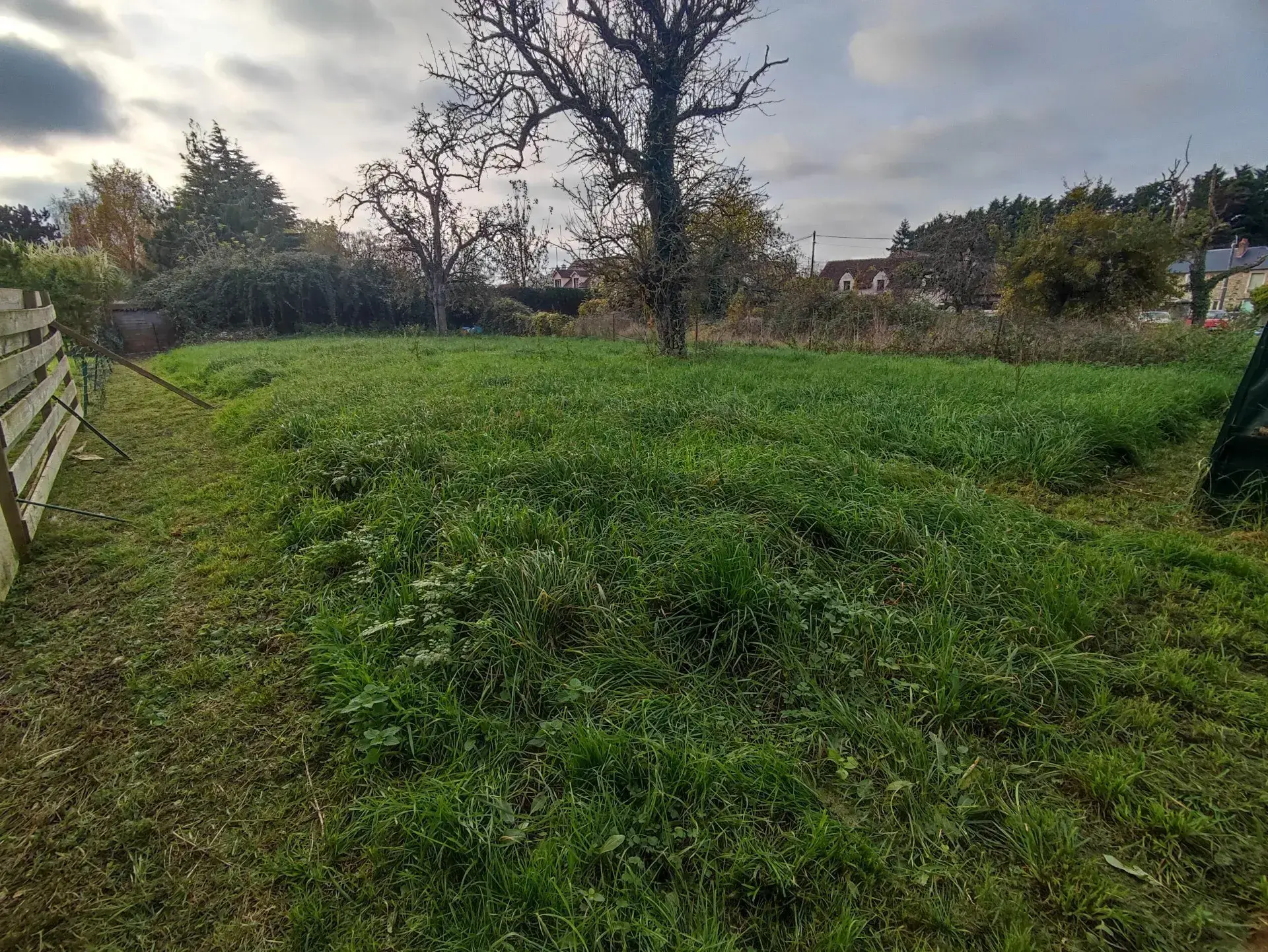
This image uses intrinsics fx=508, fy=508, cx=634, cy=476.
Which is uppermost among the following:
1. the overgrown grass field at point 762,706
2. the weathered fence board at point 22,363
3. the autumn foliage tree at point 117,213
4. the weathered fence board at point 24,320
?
the autumn foliage tree at point 117,213

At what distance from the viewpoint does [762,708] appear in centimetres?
186

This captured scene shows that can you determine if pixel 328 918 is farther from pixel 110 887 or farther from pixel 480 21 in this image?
pixel 480 21

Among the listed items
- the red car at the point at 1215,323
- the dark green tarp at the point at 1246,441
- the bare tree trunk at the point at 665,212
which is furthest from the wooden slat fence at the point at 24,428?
the red car at the point at 1215,323

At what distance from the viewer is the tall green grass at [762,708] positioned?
4.14ft

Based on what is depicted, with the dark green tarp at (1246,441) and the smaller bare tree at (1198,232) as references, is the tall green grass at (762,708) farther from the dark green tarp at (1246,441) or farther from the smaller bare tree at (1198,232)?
the smaller bare tree at (1198,232)

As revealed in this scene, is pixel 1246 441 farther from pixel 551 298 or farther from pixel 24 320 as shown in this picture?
pixel 551 298

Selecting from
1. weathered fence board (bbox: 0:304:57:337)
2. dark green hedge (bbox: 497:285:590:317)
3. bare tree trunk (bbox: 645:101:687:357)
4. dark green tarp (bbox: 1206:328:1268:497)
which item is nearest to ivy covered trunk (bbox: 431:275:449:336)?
dark green hedge (bbox: 497:285:590:317)

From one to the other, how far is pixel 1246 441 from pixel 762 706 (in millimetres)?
3757

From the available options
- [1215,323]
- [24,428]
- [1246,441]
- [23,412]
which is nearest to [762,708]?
[1246,441]

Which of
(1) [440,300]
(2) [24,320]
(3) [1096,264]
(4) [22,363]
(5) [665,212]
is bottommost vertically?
(4) [22,363]

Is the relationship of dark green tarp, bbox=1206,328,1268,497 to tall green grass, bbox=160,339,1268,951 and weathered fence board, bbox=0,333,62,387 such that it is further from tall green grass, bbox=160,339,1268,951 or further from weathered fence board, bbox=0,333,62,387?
weathered fence board, bbox=0,333,62,387

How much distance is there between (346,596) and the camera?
2.51 meters

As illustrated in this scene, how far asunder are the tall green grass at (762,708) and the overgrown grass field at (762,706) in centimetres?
1

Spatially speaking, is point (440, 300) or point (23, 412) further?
point (440, 300)
